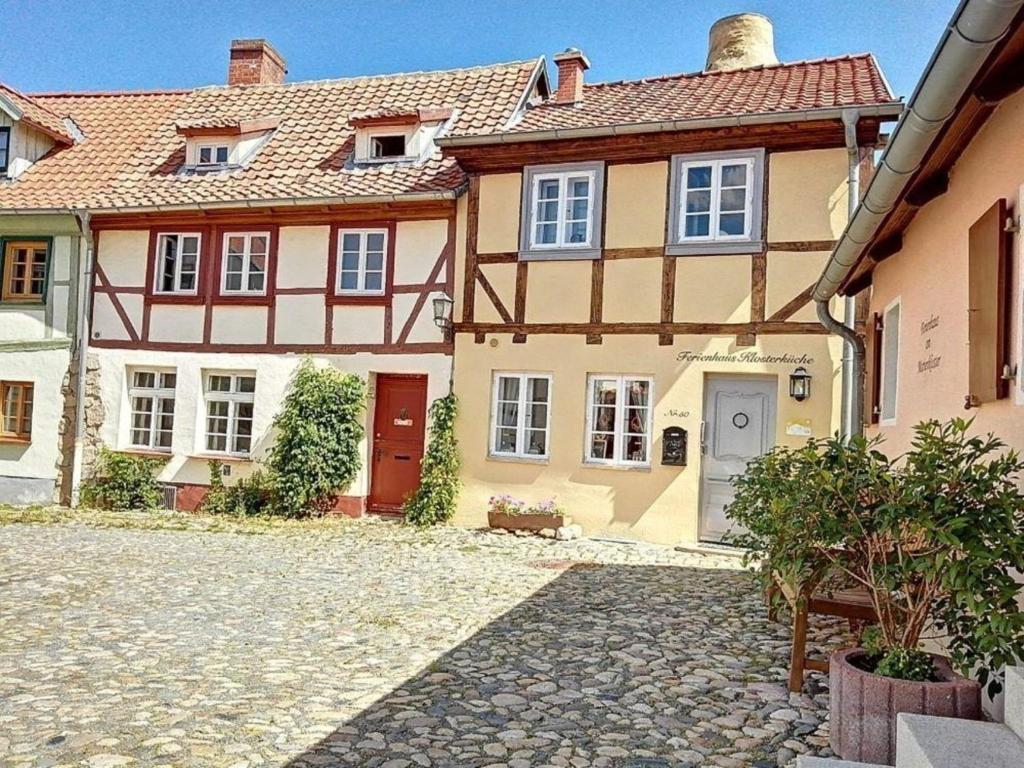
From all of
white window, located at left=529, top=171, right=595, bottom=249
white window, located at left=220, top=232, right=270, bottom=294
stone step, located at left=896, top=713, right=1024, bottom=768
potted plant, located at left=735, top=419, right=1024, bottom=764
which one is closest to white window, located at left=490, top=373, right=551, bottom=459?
white window, located at left=529, top=171, right=595, bottom=249

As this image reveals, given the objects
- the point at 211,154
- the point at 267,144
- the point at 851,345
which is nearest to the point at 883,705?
the point at 851,345

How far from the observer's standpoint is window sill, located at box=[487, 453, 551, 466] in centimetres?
1071

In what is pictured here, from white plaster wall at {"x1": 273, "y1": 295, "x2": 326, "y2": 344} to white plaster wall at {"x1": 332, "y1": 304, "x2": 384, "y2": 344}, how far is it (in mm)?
265

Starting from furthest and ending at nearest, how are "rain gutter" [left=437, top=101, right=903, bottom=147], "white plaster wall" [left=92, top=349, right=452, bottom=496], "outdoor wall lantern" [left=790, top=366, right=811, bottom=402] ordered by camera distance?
1. "white plaster wall" [left=92, top=349, right=452, bottom=496]
2. "outdoor wall lantern" [left=790, top=366, right=811, bottom=402]
3. "rain gutter" [left=437, top=101, right=903, bottom=147]

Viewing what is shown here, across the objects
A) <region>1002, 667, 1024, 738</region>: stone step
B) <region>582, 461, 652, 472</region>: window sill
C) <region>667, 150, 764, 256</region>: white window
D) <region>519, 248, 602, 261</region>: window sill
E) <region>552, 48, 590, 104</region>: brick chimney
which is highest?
<region>552, 48, 590, 104</region>: brick chimney

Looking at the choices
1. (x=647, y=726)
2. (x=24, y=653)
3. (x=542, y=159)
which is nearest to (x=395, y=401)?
(x=542, y=159)

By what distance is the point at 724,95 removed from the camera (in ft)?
37.3

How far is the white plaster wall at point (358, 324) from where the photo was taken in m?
11.8

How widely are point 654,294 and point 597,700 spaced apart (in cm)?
669

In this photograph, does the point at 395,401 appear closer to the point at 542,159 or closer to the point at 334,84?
the point at 542,159

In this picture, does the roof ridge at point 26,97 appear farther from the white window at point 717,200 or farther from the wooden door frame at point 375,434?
the white window at point 717,200

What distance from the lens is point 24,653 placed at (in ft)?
16.1

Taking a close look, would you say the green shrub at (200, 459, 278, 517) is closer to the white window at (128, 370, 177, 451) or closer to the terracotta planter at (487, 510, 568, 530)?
the white window at (128, 370, 177, 451)

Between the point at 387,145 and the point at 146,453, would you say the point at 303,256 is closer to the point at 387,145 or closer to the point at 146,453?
the point at 387,145
